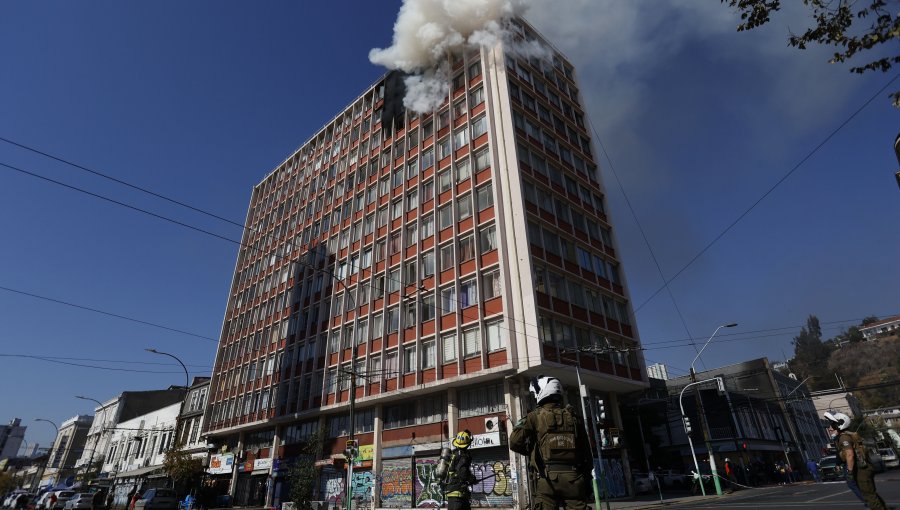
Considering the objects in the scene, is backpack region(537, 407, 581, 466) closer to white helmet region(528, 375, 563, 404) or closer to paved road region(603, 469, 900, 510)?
white helmet region(528, 375, 563, 404)

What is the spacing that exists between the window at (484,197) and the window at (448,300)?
538 centimetres

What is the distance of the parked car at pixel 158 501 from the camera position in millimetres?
24406

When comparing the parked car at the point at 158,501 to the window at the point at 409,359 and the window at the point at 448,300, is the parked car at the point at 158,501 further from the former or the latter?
the window at the point at 448,300

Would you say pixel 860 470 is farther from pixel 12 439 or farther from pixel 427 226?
pixel 12 439

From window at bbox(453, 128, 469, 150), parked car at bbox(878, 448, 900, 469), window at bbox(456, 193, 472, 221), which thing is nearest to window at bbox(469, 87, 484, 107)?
window at bbox(453, 128, 469, 150)

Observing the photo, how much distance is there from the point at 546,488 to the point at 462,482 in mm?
3054

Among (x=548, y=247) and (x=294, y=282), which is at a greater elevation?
(x=294, y=282)

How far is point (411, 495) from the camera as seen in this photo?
1020 inches

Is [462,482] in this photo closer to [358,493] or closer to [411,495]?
[411,495]

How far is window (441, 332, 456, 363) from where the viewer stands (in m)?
26.5

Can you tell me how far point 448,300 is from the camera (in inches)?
1100

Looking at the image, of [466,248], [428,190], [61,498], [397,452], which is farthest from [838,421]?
[61,498]

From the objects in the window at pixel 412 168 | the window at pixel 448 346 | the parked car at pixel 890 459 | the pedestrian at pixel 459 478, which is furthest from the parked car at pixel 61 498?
the parked car at pixel 890 459

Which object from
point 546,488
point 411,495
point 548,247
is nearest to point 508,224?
point 548,247
